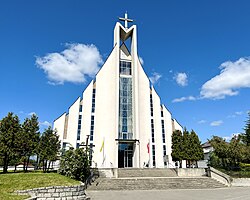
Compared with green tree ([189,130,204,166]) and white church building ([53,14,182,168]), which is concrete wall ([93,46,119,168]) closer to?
white church building ([53,14,182,168])

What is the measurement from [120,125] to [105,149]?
13.8 ft

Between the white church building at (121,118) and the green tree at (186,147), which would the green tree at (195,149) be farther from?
the white church building at (121,118)

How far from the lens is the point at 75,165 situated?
17.3 m

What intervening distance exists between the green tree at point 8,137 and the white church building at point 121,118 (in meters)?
10.3

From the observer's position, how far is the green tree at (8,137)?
809 inches

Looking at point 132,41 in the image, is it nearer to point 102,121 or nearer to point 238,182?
point 102,121

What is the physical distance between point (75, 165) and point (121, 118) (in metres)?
16.1

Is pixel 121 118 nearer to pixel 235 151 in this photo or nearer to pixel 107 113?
pixel 107 113

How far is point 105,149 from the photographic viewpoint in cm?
3175

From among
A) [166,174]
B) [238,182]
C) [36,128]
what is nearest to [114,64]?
[36,128]

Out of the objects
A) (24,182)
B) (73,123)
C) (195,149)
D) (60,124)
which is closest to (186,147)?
(195,149)

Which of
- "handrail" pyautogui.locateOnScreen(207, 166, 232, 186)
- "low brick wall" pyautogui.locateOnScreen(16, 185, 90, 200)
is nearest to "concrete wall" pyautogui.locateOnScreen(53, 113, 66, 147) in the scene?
"low brick wall" pyautogui.locateOnScreen(16, 185, 90, 200)

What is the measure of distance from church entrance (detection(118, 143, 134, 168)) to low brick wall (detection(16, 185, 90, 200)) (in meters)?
18.8

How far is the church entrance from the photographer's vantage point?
103ft
